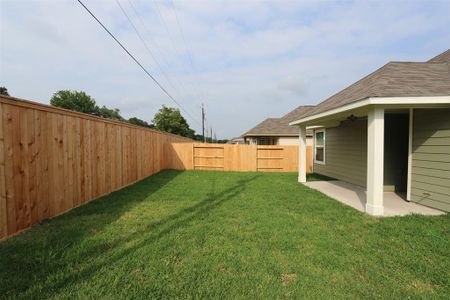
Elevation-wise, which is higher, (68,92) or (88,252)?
(68,92)

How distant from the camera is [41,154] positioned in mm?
4332

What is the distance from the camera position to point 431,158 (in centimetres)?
558

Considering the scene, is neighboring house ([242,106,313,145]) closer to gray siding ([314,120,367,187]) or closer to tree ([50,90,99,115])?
gray siding ([314,120,367,187])

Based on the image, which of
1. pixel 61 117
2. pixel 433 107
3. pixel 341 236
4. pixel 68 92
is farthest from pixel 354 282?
pixel 68 92

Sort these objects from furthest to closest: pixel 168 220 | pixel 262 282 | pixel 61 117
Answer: pixel 61 117, pixel 168 220, pixel 262 282

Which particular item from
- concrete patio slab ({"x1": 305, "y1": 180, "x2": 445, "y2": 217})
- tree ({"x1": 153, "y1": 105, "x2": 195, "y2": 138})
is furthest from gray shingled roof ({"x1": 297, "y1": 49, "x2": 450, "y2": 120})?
tree ({"x1": 153, "y1": 105, "x2": 195, "y2": 138})

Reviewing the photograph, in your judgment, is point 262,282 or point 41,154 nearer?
point 262,282

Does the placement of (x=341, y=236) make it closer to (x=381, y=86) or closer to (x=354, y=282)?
(x=354, y=282)

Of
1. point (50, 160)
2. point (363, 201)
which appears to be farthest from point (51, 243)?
point (363, 201)

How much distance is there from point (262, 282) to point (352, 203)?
4469 millimetres

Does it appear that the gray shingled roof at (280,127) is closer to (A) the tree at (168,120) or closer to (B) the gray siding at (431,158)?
(B) the gray siding at (431,158)

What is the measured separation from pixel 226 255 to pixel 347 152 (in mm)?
7816

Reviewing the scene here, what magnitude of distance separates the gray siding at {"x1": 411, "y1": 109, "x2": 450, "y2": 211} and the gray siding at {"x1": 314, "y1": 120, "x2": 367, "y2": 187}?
2.18 meters

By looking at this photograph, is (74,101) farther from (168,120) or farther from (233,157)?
(233,157)
